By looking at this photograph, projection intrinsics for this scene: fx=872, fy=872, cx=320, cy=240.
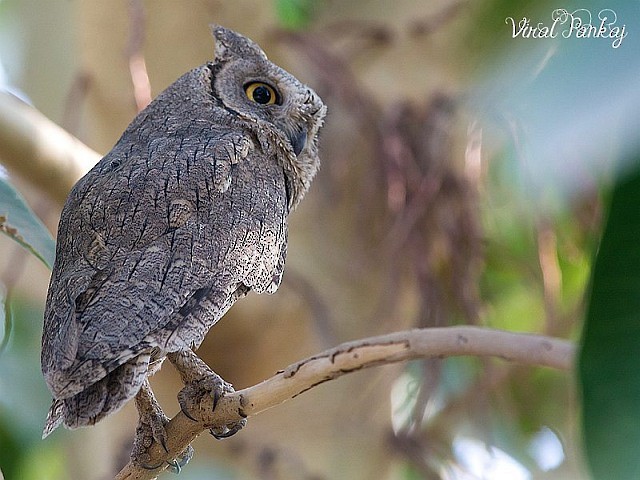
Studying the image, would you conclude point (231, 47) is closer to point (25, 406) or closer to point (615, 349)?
point (615, 349)

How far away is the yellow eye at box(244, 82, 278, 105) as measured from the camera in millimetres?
2316

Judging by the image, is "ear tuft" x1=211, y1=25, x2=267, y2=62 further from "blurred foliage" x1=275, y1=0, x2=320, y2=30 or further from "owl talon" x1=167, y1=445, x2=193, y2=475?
"blurred foliage" x1=275, y1=0, x2=320, y2=30

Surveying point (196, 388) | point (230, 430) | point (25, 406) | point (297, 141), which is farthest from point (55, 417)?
point (25, 406)

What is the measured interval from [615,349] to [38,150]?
1.63 metres

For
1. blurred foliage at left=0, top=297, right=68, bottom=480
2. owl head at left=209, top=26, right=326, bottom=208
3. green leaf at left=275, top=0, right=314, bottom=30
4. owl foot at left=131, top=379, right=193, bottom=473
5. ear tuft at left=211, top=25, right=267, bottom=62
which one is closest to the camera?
owl foot at left=131, top=379, right=193, bottom=473

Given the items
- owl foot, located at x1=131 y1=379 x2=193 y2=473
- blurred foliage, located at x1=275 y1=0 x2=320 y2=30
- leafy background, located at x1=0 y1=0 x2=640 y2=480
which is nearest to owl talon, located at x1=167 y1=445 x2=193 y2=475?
owl foot, located at x1=131 y1=379 x2=193 y2=473

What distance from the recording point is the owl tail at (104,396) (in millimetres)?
1514

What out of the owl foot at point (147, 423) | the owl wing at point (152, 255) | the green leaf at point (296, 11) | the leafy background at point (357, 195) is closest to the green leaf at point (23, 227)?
Answer: the owl wing at point (152, 255)

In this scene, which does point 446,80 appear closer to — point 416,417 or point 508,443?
point 416,417

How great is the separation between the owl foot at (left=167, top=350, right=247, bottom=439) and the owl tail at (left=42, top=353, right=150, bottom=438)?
0.73 ft

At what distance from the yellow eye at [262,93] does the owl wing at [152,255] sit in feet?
1.03

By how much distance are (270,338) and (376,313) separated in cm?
48

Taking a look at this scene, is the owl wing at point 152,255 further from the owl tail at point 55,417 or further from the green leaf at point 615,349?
the green leaf at point 615,349

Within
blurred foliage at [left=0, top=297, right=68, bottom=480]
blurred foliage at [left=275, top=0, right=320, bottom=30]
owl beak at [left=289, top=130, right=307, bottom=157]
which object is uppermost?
owl beak at [left=289, top=130, right=307, bottom=157]
